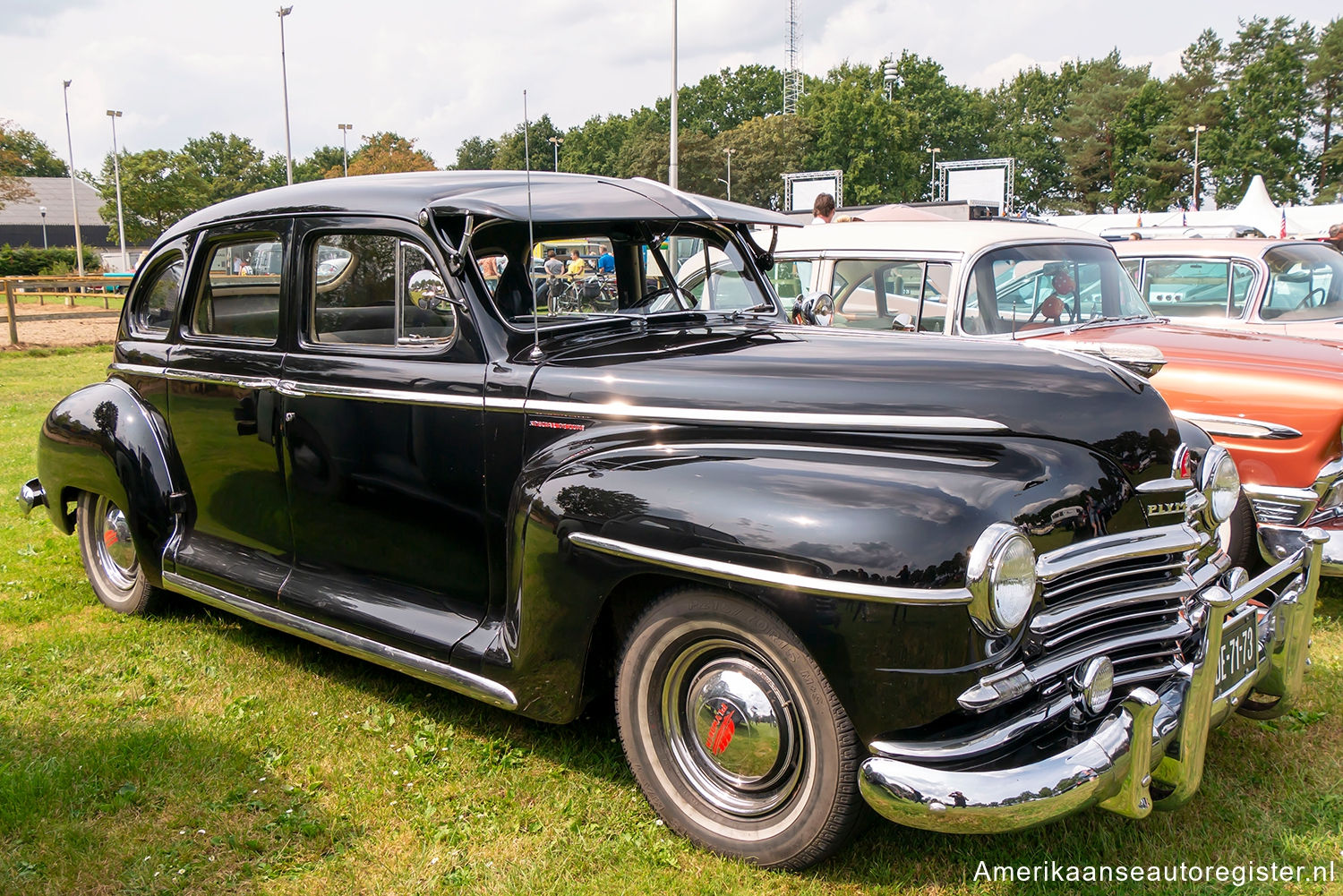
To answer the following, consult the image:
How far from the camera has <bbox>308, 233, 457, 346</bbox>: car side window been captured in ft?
11.2

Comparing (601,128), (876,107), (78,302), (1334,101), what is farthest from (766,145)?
(78,302)

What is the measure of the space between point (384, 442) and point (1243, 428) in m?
3.95

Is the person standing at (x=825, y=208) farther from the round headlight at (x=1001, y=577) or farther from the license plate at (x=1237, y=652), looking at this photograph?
the round headlight at (x=1001, y=577)

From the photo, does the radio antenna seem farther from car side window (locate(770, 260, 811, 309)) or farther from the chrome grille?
car side window (locate(770, 260, 811, 309))

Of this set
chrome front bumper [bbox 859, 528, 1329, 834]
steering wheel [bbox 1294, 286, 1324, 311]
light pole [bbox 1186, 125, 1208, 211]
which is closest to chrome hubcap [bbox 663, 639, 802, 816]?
chrome front bumper [bbox 859, 528, 1329, 834]

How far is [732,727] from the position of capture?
2705 millimetres

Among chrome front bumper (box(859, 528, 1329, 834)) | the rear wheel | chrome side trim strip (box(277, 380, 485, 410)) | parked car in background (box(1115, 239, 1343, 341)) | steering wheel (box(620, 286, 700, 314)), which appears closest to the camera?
chrome front bumper (box(859, 528, 1329, 834))

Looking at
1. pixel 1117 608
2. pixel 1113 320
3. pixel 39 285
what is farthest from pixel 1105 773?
pixel 39 285

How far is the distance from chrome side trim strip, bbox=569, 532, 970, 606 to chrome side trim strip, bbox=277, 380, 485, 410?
2.63ft

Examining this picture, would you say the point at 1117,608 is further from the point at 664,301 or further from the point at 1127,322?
the point at 1127,322

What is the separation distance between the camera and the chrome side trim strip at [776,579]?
7.54 ft

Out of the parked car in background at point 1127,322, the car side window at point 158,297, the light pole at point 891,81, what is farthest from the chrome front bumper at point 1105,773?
the light pole at point 891,81

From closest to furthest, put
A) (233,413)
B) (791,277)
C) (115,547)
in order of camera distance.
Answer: (233,413) → (115,547) → (791,277)

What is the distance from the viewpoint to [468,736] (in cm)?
362
